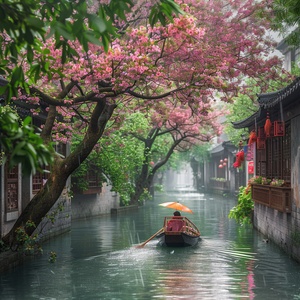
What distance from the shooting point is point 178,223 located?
72.6 ft

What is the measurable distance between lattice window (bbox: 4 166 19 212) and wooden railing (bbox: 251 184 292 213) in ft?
26.7

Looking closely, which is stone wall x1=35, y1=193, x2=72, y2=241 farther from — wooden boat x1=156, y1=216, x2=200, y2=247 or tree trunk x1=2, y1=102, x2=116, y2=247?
tree trunk x1=2, y1=102, x2=116, y2=247

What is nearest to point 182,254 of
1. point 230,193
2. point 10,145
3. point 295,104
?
point 295,104

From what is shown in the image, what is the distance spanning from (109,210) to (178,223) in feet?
62.3

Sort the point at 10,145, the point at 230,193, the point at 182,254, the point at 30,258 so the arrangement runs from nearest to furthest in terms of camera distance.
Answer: the point at 10,145 → the point at 30,258 → the point at 182,254 → the point at 230,193

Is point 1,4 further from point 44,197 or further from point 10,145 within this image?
point 44,197

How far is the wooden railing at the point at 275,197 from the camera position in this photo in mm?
17141

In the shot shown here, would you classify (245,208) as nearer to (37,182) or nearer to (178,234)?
(178,234)

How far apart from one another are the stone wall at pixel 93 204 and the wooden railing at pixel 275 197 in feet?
47.0

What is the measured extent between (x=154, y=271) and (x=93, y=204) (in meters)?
21.3

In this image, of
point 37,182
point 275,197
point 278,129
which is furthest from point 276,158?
point 37,182

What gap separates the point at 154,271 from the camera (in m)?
16.2

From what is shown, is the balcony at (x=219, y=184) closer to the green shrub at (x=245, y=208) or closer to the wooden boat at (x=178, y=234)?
the green shrub at (x=245, y=208)

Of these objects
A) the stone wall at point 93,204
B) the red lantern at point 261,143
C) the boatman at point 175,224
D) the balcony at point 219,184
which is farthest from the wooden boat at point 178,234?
the balcony at point 219,184
